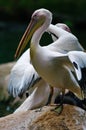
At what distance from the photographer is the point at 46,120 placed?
600cm

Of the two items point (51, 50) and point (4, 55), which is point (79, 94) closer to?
point (51, 50)

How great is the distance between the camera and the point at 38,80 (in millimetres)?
7250

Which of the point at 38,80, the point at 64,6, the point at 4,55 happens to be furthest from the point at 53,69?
the point at 64,6

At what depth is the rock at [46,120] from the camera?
5910 millimetres

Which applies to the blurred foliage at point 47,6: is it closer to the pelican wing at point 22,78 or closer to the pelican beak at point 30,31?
the pelican wing at point 22,78

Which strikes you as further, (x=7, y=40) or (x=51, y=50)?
(x=7, y=40)

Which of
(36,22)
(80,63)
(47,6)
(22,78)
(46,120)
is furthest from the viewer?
(47,6)

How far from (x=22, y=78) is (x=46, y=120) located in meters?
1.43

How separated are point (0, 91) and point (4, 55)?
7190 millimetres

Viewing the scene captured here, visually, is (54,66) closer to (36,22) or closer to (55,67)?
(55,67)

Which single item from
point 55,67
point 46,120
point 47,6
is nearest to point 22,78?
point 55,67

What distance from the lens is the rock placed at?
5.91 meters

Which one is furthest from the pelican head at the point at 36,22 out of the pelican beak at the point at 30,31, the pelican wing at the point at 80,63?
the pelican wing at the point at 80,63

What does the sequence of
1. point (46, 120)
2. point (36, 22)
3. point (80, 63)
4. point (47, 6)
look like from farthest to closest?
point (47, 6)
point (36, 22)
point (46, 120)
point (80, 63)
